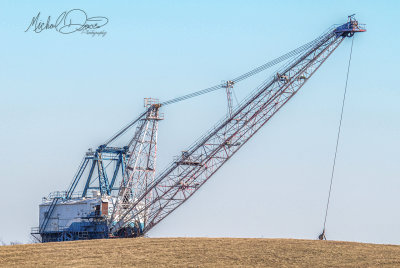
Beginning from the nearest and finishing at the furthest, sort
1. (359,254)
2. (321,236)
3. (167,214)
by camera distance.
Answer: (359,254)
(321,236)
(167,214)

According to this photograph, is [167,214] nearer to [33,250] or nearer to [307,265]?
[33,250]

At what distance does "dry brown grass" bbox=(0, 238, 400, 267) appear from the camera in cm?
5922

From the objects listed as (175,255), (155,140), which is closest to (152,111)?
(155,140)

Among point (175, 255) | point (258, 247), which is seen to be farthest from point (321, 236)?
point (175, 255)

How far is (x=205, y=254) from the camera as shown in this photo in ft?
208

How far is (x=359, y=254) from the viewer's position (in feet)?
205

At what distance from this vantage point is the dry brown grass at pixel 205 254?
59219mm

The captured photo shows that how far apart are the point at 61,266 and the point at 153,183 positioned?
4126cm

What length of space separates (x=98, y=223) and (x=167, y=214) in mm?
9830

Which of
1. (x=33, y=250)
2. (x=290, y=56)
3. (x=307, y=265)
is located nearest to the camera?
(x=307, y=265)

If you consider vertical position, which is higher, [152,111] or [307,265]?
[152,111]

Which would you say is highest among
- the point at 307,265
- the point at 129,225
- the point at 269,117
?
the point at 269,117

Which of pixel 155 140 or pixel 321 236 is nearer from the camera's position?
pixel 321 236

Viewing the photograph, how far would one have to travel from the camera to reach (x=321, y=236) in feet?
247
